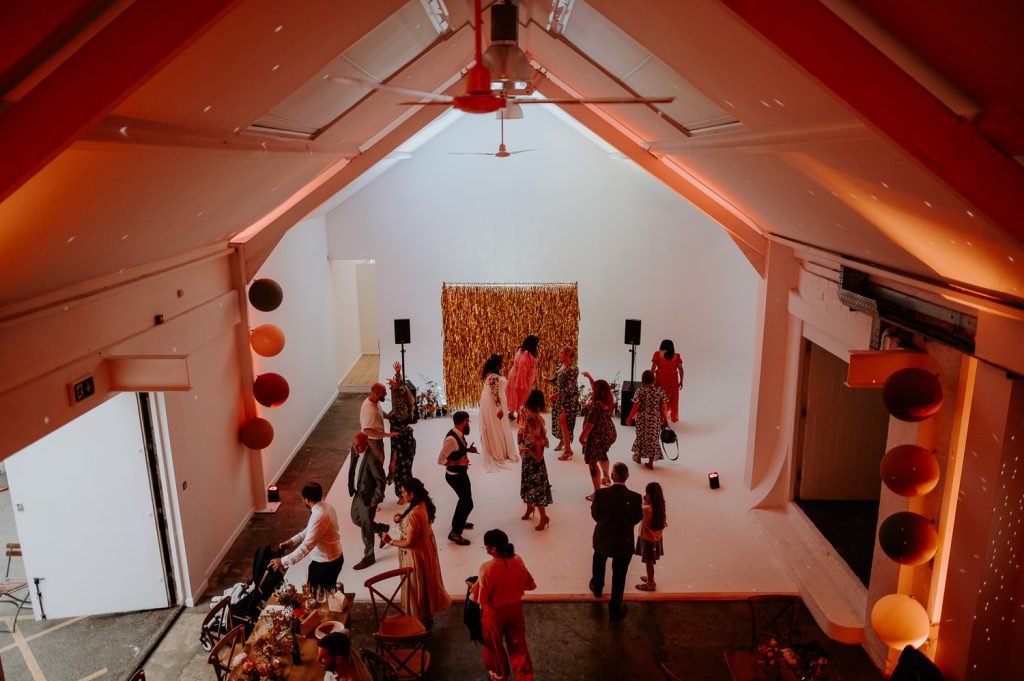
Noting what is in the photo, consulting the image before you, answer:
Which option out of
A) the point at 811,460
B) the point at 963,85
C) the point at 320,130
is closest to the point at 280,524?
the point at 320,130

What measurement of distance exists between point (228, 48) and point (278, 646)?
3.42 m

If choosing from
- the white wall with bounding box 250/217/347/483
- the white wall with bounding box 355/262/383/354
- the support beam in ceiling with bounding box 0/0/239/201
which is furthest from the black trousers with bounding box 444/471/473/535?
the white wall with bounding box 355/262/383/354

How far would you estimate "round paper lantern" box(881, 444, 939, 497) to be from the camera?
4.27 m

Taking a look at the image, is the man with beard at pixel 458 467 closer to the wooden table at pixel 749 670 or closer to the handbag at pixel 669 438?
the wooden table at pixel 749 670

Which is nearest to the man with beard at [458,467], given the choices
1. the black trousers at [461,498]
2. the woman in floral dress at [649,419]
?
the black trousers at [461,498]

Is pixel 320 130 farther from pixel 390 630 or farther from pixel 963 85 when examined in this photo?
pixel 963 85

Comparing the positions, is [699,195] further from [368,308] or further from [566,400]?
[368,308]

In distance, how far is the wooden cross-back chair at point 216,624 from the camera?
523 cm

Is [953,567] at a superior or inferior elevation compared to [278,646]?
superior

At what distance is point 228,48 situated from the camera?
293 cm

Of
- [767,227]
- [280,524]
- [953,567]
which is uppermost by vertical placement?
[767,227]

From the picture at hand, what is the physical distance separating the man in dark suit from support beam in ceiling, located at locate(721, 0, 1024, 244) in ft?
11.9

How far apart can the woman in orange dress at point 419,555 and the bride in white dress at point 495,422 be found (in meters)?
2.61

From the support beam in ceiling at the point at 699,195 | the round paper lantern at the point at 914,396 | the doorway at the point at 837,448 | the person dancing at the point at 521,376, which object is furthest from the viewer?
the person dancing at the point at 521,376
